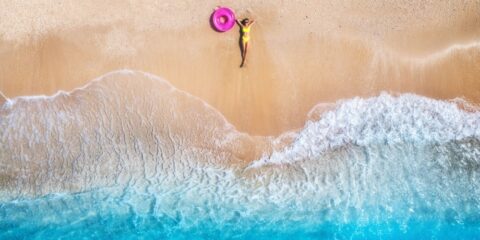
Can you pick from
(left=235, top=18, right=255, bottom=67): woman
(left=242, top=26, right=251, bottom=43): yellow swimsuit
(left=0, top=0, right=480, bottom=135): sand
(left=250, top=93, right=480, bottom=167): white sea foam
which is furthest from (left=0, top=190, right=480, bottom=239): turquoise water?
(left=242, top=26, right=251, bottom=43): yellow swimsuit

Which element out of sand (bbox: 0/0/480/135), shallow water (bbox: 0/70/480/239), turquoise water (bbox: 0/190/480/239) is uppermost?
sand (bbox: 0/0/480/135)

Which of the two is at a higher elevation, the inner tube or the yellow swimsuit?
the inner tube

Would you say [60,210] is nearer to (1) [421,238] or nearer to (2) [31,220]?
(2) [31,220]

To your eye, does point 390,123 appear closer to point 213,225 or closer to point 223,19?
point 223,19

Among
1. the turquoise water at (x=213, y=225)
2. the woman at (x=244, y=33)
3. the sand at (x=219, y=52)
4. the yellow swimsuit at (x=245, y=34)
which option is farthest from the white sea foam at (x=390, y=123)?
the yellow swimsuit at (x=245, y=34)

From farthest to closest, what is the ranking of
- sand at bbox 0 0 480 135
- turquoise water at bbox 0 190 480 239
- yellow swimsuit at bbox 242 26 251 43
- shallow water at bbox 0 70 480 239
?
1. sand at bbox 0 0 480 135
2. yellow swimsuit at bbox 242 26 251 43
3. shallow water at bbox 0 70 480 239
4. turquoise water at bbox 0 190 480 239

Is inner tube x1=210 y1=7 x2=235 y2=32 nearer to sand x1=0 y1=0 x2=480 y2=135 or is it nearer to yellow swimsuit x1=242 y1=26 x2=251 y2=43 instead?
sand x1=0 y1=0 x2=480 y2=135
